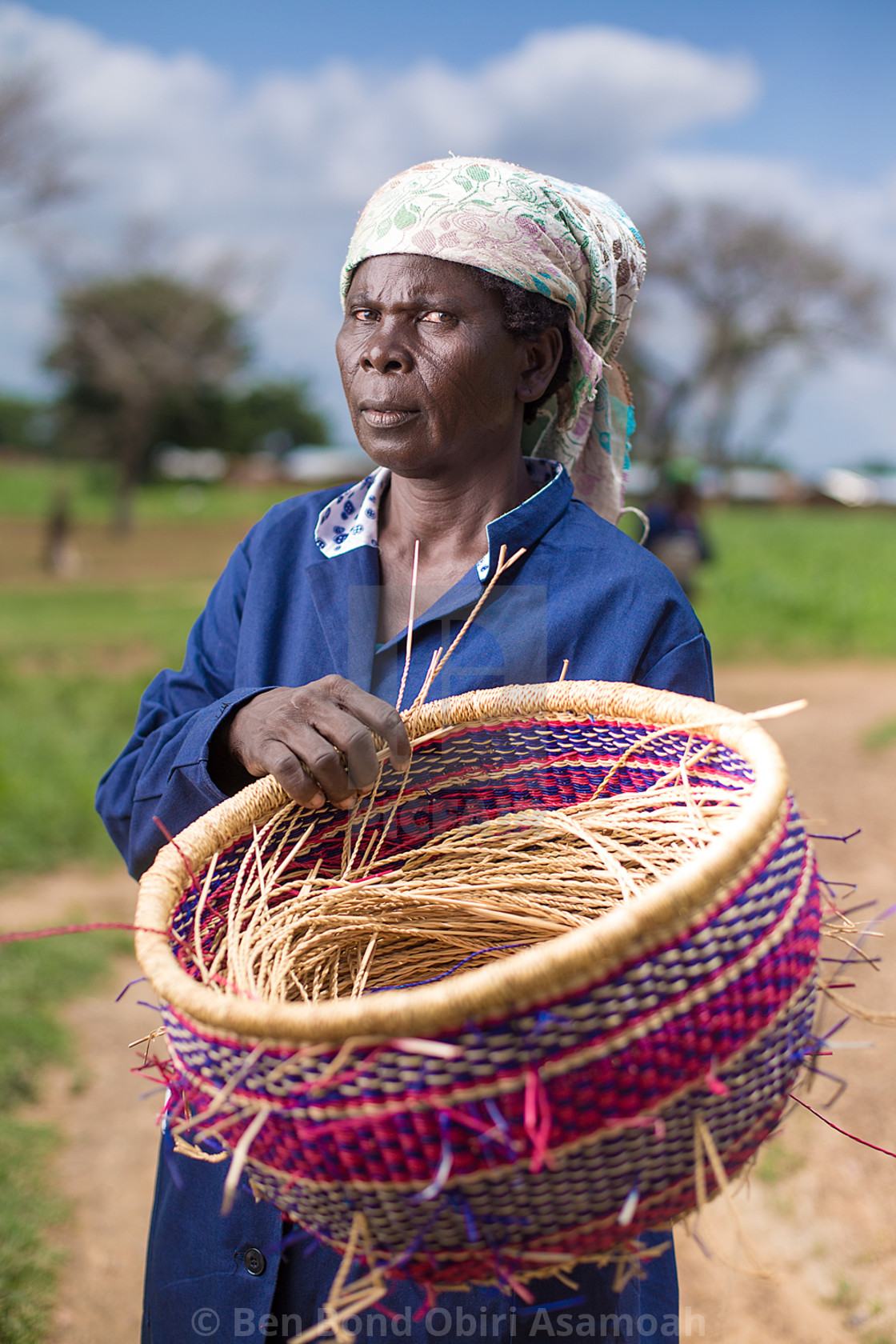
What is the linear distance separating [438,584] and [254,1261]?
83 centimetres

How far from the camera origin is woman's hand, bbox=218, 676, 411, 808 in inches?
40.4

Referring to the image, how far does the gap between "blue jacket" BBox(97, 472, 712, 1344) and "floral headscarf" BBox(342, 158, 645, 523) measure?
153mm

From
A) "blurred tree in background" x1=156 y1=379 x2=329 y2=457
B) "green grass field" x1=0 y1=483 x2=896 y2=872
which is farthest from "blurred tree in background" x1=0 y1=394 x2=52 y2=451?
"green grass field" x1=0 y1=483 x2=896 y2=872

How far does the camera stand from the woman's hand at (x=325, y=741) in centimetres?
103

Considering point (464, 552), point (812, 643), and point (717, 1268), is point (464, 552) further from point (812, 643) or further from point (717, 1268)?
point (812, 643)

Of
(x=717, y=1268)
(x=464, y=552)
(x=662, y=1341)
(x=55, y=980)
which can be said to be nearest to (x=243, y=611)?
(x=464, y=552)

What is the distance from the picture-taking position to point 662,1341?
128 cm

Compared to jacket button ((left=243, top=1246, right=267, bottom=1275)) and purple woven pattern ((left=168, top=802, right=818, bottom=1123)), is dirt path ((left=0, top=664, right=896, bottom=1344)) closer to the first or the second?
jacket button ((left=243, top=1246, right=267, bottom=1275))

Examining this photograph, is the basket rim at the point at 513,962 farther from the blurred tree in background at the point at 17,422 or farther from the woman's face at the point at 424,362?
the blurred tree in background at the point at 17,422

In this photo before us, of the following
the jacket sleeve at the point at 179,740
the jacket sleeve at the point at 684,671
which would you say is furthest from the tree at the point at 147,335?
the jacket sleeve at the point at 684,671

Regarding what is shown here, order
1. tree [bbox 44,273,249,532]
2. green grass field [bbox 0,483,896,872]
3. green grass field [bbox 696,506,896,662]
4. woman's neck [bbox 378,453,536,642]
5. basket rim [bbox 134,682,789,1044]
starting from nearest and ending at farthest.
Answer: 1. basket rim [bbox 134,682,789,1044]
2. woman's neck [bbox 378,453,536,642]
3. green grass field [bbox 0,483,896,872]
4. green grass field [bbox 696,506,896,662]
5. tree [bbox 44,273,249,532]

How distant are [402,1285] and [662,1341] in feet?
1.13

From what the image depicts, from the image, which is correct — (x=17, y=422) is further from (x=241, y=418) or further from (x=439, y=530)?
(x=439, y=530)

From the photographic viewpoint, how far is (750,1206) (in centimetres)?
252
